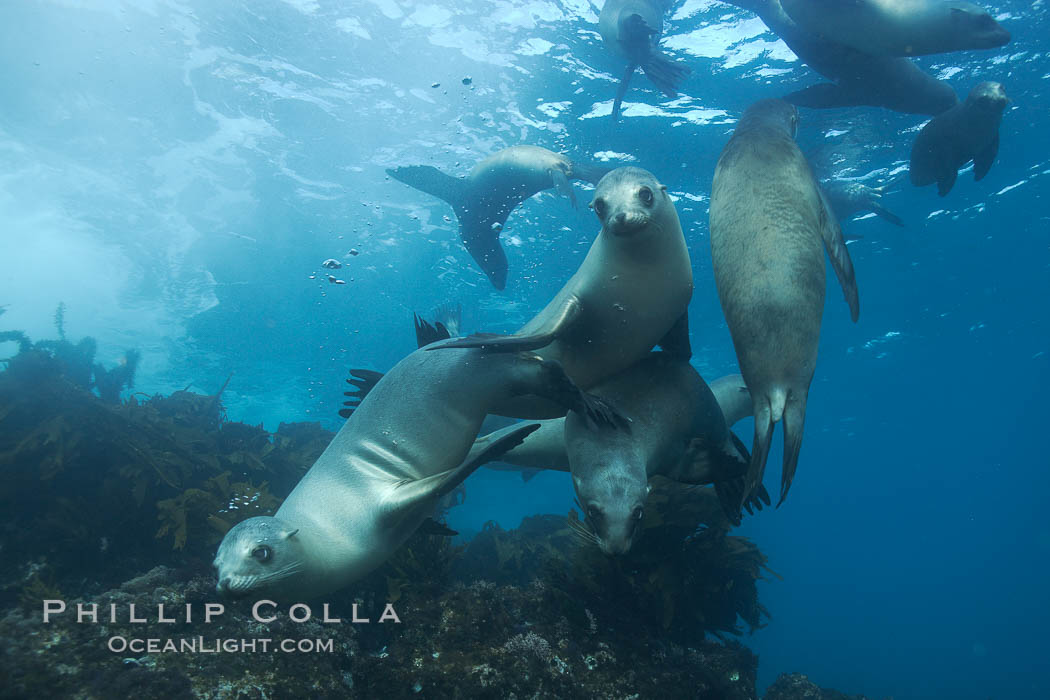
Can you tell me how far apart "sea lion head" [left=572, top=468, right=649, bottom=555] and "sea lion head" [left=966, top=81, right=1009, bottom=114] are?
5616mm

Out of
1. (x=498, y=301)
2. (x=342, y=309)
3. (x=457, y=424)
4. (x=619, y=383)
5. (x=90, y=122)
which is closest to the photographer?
(x=457, y=424)

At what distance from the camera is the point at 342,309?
20.7 metres

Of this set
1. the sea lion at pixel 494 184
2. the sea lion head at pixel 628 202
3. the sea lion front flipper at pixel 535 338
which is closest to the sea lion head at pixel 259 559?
the sea lion front flipper at pixel 535 338

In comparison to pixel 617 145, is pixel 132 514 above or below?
below

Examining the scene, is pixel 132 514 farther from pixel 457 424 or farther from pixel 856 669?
pixel 856 669

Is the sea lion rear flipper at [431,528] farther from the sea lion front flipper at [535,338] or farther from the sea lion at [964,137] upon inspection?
the sea lion at [964,137]

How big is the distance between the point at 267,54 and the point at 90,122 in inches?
253

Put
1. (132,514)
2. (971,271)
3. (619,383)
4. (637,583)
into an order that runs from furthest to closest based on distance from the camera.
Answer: (971,271) < (132,514) < (637,583) < (619,383)

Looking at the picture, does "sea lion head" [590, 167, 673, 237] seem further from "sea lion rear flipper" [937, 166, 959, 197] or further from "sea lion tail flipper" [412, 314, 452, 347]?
"sea lion rear flipper" [937, 166, 959, 197]

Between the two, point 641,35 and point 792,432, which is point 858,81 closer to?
point 641,35

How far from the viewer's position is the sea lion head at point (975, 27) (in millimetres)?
3622

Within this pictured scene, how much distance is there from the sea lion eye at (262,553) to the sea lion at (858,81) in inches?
246

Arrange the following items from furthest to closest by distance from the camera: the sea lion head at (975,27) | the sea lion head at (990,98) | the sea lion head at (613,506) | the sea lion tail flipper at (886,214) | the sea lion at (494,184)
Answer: the sea lion tail flipper at (886,214) < the sea lion at (494,184) < the sea lion head at (990,98) < the sea lion head at (975,27) < the sea lion head at (613,506)

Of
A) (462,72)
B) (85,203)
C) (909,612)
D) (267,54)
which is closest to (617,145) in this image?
(462,72)
